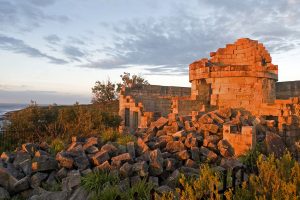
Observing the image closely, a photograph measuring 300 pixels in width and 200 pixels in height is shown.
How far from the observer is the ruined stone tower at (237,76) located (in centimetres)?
1301

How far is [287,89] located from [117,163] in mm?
12622

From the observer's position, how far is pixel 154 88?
19391 millimetres

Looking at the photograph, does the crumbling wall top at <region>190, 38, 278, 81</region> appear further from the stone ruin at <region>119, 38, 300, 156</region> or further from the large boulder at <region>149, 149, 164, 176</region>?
the large boulder at <region>149, 149, 164, 176</region>

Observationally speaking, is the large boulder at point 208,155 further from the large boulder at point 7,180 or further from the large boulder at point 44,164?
the large boulder at point 7,180

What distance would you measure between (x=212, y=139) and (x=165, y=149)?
1590 mm

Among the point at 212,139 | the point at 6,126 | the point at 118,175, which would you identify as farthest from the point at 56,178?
the point at 6,126

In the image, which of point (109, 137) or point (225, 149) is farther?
point (109, 137)

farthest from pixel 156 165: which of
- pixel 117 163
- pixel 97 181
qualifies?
pixel 97 181

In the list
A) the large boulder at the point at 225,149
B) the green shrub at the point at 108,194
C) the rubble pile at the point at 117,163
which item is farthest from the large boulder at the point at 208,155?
the green shrub at the point at 108,194

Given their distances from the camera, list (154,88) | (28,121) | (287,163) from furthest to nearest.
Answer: (154,88) < (28,121) < (287,163)

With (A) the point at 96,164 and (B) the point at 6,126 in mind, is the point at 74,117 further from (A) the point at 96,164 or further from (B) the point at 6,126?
(A) the point at 96,164

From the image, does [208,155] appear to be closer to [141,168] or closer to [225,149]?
[225,149]

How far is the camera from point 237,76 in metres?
13.0

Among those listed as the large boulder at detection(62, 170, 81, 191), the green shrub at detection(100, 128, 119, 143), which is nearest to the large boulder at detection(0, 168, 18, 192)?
the large boulder at detection(62, 170, 81, 191)
